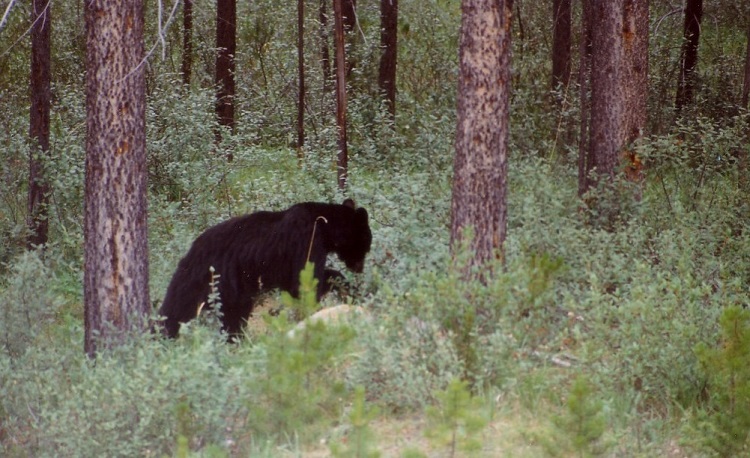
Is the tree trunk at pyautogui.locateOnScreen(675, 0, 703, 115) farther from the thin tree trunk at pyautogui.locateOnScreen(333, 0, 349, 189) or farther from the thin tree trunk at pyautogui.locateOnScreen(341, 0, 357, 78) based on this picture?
the thin tree trunk at pyautogui.locateOnScreen(333, 0, 349, 189)

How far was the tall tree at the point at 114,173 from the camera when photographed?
26.0 ft

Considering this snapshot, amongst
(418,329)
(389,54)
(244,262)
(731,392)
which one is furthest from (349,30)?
(731,392)

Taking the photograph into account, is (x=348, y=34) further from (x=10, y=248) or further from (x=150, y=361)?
(x=150, y=361)

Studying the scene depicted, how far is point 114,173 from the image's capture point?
794cm

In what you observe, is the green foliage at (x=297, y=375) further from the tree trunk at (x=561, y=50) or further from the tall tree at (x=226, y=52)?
the tall tree at (x=226, y=52)

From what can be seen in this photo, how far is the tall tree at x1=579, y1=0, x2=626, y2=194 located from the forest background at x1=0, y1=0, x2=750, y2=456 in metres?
0.34

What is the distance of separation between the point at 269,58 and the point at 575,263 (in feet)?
59.1

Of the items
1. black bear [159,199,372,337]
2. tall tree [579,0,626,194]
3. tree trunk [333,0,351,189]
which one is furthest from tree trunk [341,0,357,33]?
black bear [159,199,372,337]

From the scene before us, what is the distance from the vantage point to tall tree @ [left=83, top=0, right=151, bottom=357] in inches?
312

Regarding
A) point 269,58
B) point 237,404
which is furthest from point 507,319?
point 269,58

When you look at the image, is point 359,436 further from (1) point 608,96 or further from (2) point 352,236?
(1) point 608,96

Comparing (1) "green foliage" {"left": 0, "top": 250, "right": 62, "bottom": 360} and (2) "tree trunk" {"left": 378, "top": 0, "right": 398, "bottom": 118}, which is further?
(2) "tree trunk" {"left": 378, "top": 0, "right": 398, "bottom": 118}

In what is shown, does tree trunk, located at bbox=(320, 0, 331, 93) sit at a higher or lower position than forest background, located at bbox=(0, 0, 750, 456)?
higher

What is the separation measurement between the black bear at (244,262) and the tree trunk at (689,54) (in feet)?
40.4
